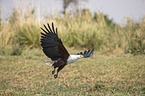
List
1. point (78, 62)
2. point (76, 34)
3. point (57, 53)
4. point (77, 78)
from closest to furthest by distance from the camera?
point (57, 53), point (77, 78), point (78, 62), point (76, 34)

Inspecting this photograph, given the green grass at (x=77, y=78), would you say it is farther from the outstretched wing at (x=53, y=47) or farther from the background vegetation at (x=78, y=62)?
the outstretched wing at (x=53, y=47)

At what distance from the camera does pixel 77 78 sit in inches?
189

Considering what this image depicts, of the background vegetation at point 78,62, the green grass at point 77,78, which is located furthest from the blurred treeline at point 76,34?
the green grass at point 77,78

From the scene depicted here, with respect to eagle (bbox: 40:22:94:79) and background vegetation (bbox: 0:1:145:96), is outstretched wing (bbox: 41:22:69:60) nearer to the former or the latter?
eagle (bbox: 40:22:94:79)

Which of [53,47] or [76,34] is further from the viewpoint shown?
[76,34]

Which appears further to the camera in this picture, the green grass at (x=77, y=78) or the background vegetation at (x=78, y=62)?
the background vegetation at (x=78, y=62)

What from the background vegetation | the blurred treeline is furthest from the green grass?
the blurred treeline

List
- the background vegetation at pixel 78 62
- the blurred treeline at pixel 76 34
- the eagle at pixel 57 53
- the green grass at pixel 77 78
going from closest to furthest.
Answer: the eagle at pixel 57 53 < the green grass at pixel 77 78 < the background vegetation at pixel 78 62 < the blurred treeline at pixel 76 34

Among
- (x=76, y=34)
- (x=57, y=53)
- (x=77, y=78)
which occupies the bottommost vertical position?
(x=77, y=78)

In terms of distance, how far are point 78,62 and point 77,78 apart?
1.57 meters

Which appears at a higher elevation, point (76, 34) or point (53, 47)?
point (53, 47)

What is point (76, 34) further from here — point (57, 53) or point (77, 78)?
point (57, 53)

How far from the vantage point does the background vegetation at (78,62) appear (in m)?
3.98

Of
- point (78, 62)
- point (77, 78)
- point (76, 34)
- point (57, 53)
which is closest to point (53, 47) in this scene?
point (57, 53)
